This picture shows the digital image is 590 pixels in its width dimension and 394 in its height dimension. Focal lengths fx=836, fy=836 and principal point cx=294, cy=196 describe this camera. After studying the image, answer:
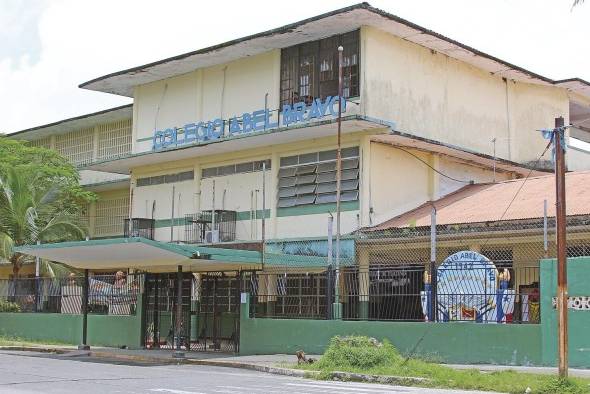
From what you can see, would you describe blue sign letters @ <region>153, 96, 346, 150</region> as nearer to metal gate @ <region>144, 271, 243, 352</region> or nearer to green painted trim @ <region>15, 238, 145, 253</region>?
metal gate @ <region>144, 271, 243, 352</region>

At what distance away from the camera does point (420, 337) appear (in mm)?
19391

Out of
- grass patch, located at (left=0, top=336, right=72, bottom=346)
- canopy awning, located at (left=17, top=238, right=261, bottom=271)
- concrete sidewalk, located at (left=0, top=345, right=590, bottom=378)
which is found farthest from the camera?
grass patch, located at (left=0, top=336, right=72, bottom=346)

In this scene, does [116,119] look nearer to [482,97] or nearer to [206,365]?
[482,97]

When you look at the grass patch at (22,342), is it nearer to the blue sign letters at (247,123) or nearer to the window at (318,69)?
the blue sign letters at (247,123)

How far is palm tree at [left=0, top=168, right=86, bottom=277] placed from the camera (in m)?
31.6

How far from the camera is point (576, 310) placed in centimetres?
1698

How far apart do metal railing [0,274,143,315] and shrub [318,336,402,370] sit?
9.67 m

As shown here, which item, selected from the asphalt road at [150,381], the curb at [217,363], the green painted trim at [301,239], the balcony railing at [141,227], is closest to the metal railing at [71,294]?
the curb at [217,363]

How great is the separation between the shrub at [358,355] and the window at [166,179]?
13.7m

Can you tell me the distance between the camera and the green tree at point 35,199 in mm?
31656

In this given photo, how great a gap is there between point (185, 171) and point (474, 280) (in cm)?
1416

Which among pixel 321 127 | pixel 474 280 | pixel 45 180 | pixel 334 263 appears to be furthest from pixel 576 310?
pixel 45 180

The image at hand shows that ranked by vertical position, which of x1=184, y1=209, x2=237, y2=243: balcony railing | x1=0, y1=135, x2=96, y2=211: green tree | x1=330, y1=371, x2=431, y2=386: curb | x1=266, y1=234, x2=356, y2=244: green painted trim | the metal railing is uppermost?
x1=0, y1=135, x2=96, y2=211: green tree

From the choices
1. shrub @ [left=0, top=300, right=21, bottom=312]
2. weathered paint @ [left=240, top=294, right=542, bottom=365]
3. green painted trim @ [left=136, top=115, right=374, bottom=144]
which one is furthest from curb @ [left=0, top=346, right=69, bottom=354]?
green painted trim @ [left=136, top=115, right=374, bottom=144]
